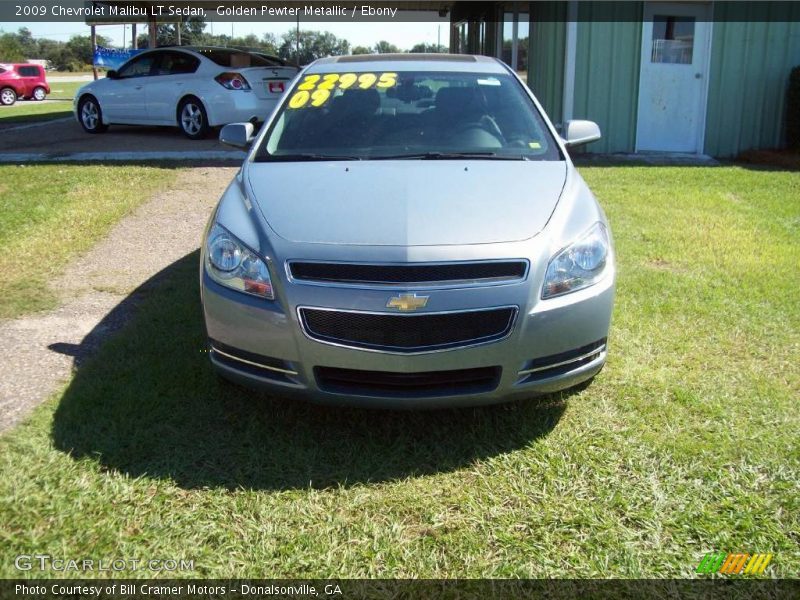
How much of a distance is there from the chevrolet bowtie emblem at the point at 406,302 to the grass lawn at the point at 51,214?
3025 millimetres

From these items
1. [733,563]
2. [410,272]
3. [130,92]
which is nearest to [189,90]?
[130,92]

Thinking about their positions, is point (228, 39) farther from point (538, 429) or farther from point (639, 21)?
point (538, 429)

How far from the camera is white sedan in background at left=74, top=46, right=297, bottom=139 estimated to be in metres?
11.8

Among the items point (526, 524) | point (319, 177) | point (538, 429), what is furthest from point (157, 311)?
point (526, 524)

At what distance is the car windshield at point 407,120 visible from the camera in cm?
408

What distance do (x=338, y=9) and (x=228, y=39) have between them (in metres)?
32.6

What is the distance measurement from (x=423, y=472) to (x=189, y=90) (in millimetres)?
10462

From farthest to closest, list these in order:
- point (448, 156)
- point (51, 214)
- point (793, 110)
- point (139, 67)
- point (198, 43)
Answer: point (198, 43)
point (139, 67)
point (793, 110)
point (51, 214)
point (448, 156)

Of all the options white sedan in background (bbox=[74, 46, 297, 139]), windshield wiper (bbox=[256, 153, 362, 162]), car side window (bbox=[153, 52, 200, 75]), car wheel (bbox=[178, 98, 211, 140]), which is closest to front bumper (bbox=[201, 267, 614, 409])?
windshield wiper (bbox=[256, 153, 362, 162])

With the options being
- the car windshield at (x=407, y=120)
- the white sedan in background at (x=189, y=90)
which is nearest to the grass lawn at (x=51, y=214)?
the car windshield at (x=407, y=120)

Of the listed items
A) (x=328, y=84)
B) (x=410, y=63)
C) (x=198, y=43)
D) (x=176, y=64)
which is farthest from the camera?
(x=198, y=43)

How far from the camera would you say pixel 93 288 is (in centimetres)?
527

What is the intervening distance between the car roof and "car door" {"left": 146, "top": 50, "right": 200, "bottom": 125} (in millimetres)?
7757

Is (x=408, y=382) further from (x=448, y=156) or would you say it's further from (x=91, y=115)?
(x=91, y=115)
